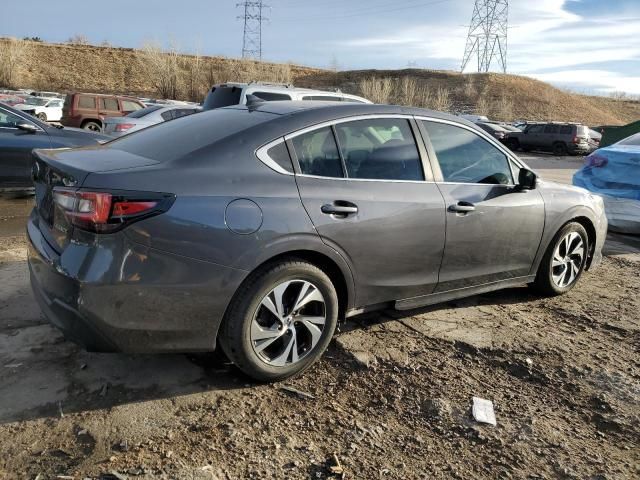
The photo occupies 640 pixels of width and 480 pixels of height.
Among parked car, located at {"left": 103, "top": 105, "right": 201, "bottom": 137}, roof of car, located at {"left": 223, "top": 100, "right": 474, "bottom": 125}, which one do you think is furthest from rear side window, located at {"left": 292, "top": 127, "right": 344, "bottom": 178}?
parked car, located at {"left": 103, "top": 105, "right": 201, "bottom": 137}

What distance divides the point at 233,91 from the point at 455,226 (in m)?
6.74

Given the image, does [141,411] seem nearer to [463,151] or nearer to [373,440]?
[373,440]

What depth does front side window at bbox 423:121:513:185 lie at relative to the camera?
3.84 m

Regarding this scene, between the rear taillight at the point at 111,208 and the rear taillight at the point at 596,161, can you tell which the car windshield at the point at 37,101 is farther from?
the rear taillight at the point at 111,208

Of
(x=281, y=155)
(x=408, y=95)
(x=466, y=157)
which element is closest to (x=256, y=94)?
(x=466, y=157)

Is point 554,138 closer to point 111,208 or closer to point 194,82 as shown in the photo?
point 111,208

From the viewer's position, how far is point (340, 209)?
3.17 metres

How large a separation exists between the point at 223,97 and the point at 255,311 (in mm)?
7402

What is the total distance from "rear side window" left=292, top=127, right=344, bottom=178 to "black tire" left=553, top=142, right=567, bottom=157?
27.4 m

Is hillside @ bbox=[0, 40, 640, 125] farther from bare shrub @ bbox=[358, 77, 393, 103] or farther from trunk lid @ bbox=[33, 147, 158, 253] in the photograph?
trunk lid @ bbox=[33, 147, 158, 253]

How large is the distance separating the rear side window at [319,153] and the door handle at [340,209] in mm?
193

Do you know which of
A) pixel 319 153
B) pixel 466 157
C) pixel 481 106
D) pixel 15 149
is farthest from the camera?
pixel 481 106

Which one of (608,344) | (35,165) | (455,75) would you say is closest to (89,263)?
(35,165)

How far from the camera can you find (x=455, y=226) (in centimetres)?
374
